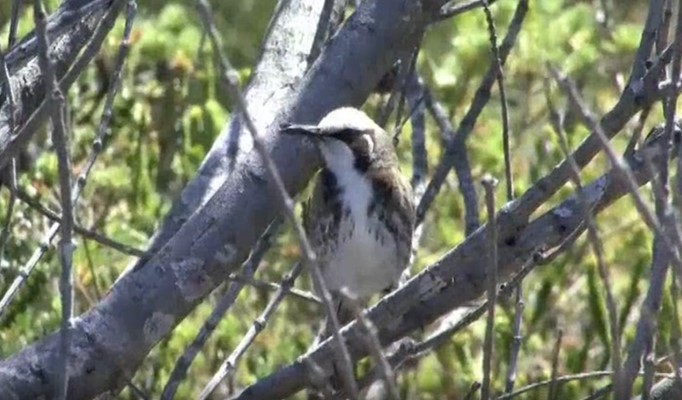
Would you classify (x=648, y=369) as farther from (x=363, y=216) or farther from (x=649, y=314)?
(x=363, y=216)

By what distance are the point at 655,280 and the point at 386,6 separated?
0.92 metres

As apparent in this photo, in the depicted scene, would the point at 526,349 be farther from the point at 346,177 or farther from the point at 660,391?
the point at 660,391

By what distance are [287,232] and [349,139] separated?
46.2 inches

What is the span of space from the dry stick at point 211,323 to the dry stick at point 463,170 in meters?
0.43

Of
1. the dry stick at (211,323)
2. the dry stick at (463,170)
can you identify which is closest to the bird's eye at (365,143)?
the dry stick at (463,170)

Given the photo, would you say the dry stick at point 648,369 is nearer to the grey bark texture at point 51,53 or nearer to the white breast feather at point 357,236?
the grey bark texture at point 51,53

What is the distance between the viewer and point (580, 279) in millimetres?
5219

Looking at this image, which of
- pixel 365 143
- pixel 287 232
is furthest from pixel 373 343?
pixel 287 232

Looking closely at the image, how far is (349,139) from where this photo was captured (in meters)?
3.64

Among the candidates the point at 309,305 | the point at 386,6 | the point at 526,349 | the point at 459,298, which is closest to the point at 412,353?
the point at 459,298

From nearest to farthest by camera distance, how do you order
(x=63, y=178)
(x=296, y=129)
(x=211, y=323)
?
(x=63, y=178), (x=296, y=129), (x=211, y=323)

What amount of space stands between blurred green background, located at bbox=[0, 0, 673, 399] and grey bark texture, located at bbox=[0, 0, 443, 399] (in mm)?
1346

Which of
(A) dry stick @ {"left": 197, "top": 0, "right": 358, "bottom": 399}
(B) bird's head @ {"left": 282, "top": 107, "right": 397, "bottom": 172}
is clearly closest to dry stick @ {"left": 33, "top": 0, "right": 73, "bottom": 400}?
(A) dry stick @ {"left": 197, "top": 0, "right": 358, "bottom": 399}

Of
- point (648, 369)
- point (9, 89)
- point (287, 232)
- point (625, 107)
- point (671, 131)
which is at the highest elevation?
point (287, 232)
